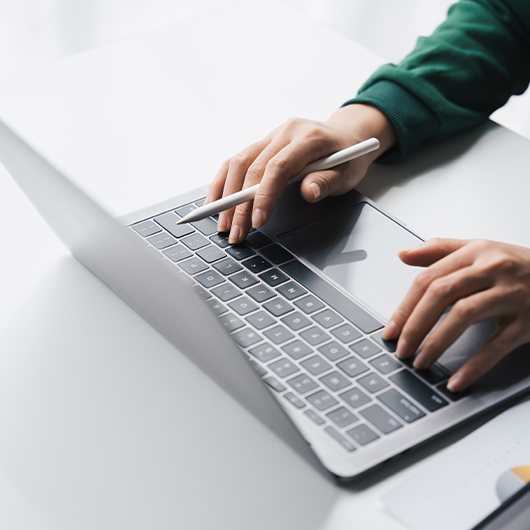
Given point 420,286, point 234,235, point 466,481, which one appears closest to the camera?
point 466,481

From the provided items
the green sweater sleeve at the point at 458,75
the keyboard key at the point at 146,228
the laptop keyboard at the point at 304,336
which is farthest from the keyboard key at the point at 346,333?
the green sweater sleeve at the point at 458,75

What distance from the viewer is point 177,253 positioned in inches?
24.2

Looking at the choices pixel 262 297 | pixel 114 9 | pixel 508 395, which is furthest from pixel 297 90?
pixel 114 9

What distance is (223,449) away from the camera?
0.45 meters

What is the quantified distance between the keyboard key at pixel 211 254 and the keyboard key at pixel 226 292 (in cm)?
4

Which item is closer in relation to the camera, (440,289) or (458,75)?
(440,289)

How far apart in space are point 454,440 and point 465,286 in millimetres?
127

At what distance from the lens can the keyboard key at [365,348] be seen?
50cm

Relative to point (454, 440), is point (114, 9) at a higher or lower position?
lower

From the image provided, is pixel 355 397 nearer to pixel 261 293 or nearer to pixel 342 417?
pixel 342 417

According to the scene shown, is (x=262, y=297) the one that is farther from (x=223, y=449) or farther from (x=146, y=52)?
(x=146, y=52)

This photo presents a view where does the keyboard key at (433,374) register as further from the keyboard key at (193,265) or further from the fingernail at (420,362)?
the keyboard key at (193,265)

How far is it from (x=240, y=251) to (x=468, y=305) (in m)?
0.22

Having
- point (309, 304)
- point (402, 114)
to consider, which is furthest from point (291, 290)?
point (402, 114)
